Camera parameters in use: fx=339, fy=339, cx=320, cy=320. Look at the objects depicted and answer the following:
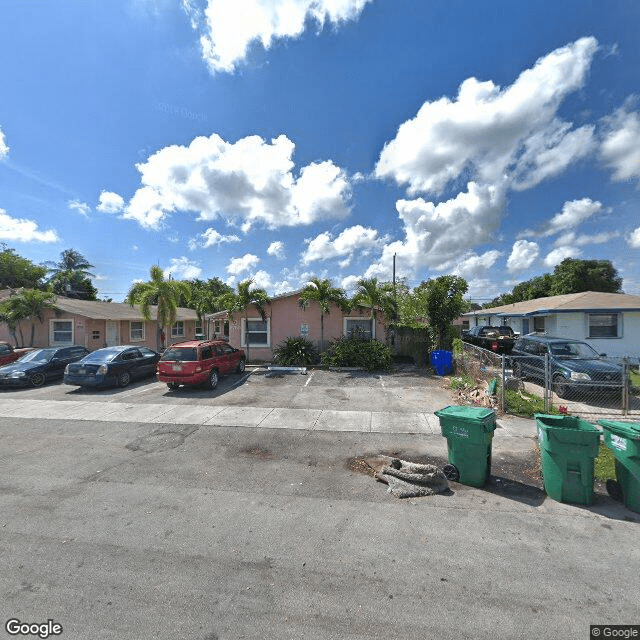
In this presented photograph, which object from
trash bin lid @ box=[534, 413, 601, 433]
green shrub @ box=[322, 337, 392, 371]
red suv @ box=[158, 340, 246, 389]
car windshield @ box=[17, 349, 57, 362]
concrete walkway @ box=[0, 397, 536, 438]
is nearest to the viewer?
trash bin lid @ box=[534, 413, 601, 433]

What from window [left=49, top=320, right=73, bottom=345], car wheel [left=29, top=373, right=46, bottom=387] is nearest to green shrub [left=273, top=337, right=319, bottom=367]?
car wheel [left=29, top=373, right=46, bottom=387]

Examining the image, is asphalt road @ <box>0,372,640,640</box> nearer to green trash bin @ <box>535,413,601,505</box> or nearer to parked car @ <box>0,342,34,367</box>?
green trash bin @ <box>535,413,601,505</box>

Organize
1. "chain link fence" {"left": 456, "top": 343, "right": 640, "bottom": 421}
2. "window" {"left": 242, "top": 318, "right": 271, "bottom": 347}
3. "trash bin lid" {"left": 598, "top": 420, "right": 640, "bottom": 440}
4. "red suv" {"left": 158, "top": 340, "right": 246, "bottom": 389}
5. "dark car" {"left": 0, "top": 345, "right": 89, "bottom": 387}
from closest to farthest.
Result: "trash bin lid" {"left": 598, "top": 420, "right": 640, "bottom": 440}
"chain link fence" {"left": 456, "top": 343, "right": 640, "bottom": 421}
"red suv" {"left": 158, "top": 340, "right": 246, "bottom": 389}
"dark car" {"left": 0, "top": 345, "right": 89, "bottom": 387}
"window" {"left": 242, "top": 318, "right": 271, "bottom": 347}

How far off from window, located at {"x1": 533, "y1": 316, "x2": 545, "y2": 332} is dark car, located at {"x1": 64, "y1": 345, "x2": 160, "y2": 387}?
840 inches

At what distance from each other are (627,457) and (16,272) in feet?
157

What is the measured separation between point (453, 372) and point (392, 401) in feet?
18.8

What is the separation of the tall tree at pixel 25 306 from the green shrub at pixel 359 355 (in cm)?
1640

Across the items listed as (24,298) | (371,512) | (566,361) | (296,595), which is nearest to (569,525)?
(371,512)

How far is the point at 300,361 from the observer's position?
54.0 feet

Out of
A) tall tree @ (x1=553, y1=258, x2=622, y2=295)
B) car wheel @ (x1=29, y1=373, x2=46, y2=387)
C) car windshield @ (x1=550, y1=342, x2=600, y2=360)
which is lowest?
car wheel @ (x1=29, y1=373, x2=46, y2=387)

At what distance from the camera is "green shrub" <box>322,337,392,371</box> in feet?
50.7

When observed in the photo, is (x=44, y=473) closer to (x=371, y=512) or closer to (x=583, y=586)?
(x=371, y=512)

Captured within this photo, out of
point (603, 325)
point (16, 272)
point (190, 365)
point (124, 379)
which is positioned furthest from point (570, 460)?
point (16, 272)

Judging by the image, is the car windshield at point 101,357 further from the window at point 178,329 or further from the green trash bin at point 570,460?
the window at point 178,329
